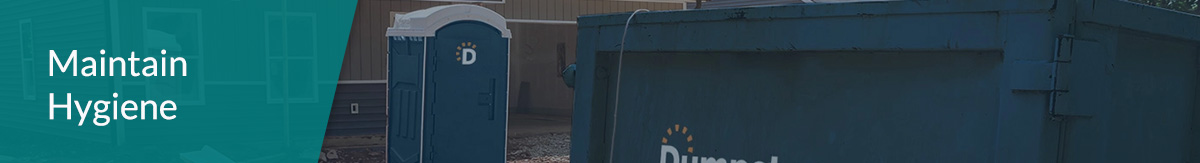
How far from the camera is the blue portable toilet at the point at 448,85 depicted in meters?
9.12

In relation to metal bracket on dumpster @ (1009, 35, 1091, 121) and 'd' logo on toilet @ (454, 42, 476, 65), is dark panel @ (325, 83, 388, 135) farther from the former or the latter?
metal bracket on dumpster @ (1009, 35, 1091, 121)

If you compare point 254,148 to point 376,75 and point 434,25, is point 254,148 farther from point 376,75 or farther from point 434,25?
point 434,25

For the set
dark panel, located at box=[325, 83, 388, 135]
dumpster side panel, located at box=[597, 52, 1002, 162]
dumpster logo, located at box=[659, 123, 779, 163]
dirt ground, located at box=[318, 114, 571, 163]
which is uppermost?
dumpster side panel, located at box=[597, 52, 1002, 162]

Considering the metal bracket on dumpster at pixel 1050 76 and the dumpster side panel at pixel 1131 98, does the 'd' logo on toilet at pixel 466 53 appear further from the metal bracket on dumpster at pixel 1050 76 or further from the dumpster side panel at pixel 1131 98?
the metal bracket on dumpster at pixel 1050 76

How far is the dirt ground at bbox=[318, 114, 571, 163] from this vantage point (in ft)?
39.4

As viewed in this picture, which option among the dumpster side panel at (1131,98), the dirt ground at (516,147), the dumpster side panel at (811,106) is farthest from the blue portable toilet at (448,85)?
the dumpster side panel at (1131,98)

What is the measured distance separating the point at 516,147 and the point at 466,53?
3935 millimetres
